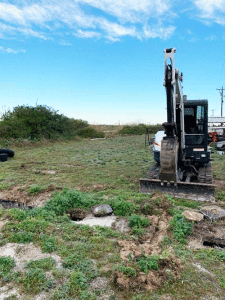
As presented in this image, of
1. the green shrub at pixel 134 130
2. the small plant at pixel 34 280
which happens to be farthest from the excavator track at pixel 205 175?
the green shrub at pixel 134 130

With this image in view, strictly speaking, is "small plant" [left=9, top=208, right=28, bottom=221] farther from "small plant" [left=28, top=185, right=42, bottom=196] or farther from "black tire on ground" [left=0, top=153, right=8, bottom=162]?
"black tire on ground" [left=0, top=153, right=8, bottom=162]

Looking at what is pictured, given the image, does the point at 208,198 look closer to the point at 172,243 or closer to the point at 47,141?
the point at 172,243

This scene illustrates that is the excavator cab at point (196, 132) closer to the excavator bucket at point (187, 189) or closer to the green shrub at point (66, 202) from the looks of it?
the excavator bucket at point (187, 189)

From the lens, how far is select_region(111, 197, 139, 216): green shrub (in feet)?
19.1

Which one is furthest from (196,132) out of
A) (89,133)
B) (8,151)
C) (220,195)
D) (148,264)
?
(89,133)

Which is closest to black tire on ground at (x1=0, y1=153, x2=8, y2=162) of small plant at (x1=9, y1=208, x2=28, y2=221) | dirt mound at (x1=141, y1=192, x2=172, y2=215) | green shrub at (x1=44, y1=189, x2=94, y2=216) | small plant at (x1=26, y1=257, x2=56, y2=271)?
green shrub at (x1=44, y1=189, x2=94, y2=216)

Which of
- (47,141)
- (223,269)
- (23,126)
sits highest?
(23,126)

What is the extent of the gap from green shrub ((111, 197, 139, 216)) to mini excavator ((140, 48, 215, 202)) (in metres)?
1.42

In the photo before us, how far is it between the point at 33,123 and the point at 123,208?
61.3 feet

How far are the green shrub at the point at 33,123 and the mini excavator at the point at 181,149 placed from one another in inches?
616

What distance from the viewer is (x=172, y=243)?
4570mm

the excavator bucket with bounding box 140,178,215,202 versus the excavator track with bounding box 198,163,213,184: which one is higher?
the excavator track with bounding box 198,163,213,184

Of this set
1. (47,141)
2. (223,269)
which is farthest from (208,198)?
(47,141)

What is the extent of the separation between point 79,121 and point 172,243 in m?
28.9
